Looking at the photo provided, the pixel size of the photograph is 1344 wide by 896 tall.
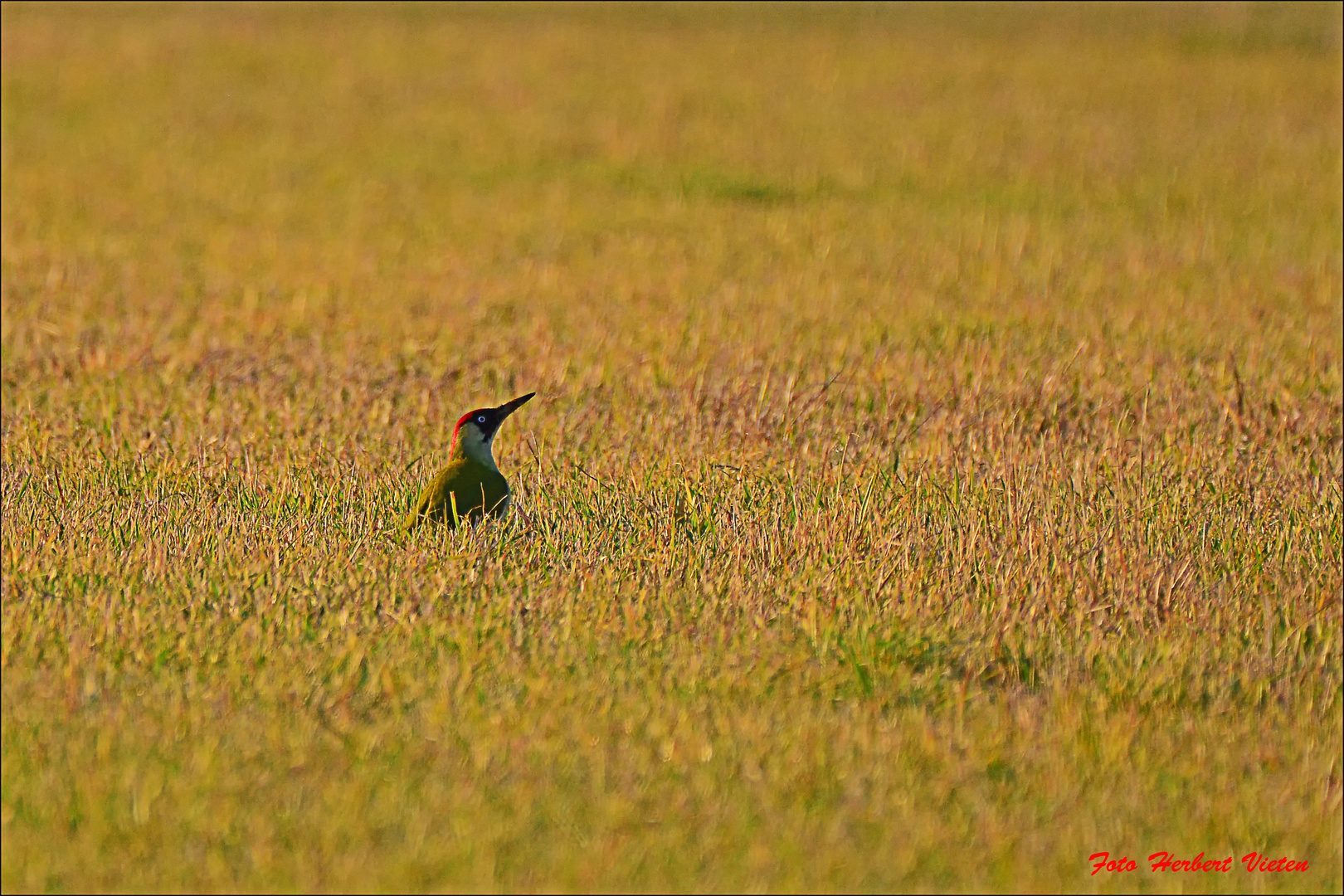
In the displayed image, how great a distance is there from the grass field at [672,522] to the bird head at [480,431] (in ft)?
0.87

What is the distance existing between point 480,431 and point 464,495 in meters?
0.33

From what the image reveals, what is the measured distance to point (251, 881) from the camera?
300 centimetres

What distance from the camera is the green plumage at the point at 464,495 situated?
15.8 ft

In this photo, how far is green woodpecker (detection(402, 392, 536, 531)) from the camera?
4816 mm

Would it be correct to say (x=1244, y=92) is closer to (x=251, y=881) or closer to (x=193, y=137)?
(x=193, y=137)

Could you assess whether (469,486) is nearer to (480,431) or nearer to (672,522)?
(480,431)

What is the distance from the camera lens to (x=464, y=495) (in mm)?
4812
